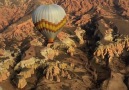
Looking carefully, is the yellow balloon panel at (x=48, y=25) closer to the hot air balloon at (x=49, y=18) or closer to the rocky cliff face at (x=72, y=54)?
the hot air balloon at (x=49, y=18)

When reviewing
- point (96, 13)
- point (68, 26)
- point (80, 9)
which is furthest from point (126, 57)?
point (80, 9)

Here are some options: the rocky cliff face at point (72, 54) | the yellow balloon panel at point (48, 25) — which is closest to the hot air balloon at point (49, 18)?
the yellow balloon panel at point (48, 25)

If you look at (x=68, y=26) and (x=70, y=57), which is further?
Answer: (x=68, y=26)

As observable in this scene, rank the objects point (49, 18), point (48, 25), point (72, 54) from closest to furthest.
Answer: point (49, 18) < point (48, 25) < point (72, 54)

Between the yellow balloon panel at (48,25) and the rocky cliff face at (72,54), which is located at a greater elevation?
the yellow balloon panel at (48,25)

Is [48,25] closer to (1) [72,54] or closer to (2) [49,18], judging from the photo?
(2) [49,18]

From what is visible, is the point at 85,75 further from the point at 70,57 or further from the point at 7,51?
the point at 7,51

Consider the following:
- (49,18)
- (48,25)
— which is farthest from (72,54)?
(49,18)

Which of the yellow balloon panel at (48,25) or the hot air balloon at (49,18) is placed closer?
the hot air balloon at (49,18)
